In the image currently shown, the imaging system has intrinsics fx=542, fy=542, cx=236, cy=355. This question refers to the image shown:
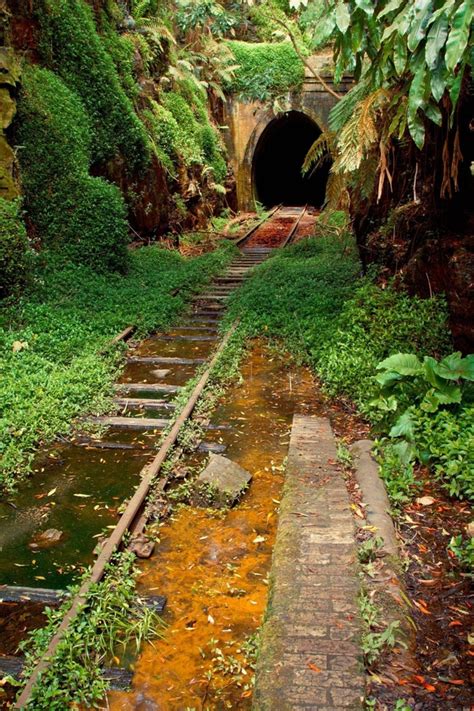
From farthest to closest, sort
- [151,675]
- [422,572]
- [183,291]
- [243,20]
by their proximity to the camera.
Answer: [243,20]
[183,291]
[422,572]
[151,675]

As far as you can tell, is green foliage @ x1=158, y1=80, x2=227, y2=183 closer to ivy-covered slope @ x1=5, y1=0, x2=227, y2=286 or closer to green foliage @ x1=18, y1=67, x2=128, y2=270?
ivy-covered slope @ x1=5, y1=0, x2=227, y2=286

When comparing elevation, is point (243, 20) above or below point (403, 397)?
above

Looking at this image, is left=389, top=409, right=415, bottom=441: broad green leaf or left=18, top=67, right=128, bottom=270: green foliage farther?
left=18, top=67, right=128, bottom=270: green foliage

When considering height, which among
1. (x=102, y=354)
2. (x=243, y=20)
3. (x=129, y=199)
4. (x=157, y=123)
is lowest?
(x=102, y=354)

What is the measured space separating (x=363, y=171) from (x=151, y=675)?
5411mm

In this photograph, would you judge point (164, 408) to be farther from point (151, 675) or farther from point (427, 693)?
point (427, 693)

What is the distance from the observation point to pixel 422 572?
345 centimetres

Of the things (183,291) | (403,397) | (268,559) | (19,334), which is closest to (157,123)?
(183,291)

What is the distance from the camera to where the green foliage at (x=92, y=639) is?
8.73 ft

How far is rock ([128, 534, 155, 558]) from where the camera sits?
377cm

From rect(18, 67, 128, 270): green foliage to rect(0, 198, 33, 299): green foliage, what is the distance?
1287 mm

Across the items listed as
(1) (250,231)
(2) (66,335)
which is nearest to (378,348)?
(2) (66,335)

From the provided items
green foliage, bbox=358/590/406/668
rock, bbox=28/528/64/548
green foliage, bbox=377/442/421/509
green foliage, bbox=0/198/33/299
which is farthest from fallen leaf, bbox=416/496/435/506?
green foliage, bbox=0/198/33/299

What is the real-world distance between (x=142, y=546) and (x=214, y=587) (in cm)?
63
